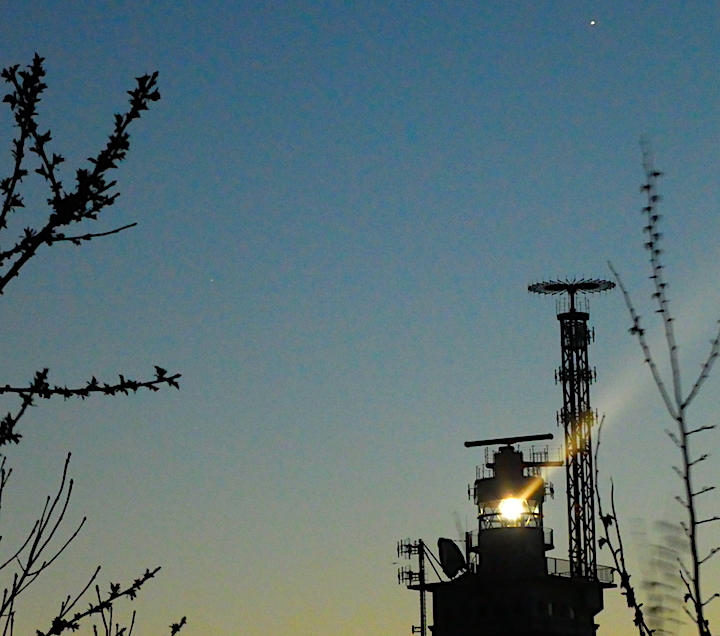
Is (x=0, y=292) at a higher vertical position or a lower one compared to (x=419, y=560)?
lower

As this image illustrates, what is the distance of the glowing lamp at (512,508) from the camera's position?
49094 mm

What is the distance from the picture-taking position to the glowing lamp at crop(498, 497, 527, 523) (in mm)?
49094

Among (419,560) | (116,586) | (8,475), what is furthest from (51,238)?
(419,560)

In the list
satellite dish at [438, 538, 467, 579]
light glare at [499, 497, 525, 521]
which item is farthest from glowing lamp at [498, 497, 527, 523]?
satellite dish at [438, 538, 467, 579]

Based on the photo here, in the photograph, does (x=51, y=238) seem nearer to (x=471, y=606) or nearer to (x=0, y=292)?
(x=0, y=292)

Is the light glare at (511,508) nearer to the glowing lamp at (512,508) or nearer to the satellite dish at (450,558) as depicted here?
the glowing lamp at (512,508)

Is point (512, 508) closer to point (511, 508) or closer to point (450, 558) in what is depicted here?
point (511, 508)

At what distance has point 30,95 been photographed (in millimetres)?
8031

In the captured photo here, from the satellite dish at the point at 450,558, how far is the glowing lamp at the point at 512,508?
298cm

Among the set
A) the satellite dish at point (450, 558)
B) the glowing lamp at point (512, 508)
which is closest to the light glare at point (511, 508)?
the glowing lamp at point (512, 508)

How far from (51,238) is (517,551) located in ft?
137

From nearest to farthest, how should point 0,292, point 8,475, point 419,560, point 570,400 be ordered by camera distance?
point 0,292, point 8,475, point 419,560, point 570,400

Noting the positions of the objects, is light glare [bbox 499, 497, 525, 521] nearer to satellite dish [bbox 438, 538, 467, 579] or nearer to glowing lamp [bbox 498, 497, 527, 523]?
glowing lamp [bbox 498, 497, 527, 523]

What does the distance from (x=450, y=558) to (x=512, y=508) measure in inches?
163
